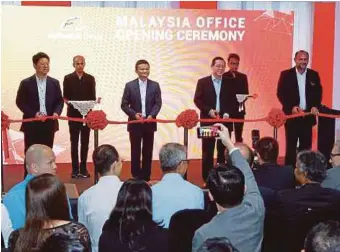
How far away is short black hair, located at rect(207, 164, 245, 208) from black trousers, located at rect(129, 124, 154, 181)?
3891mm

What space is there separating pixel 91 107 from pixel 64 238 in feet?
16.7

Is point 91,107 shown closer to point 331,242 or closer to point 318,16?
point 318,16

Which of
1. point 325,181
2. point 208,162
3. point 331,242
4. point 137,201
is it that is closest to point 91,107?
point 208,162

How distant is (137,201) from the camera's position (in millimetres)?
3035

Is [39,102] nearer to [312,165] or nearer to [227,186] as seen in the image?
[312,165]

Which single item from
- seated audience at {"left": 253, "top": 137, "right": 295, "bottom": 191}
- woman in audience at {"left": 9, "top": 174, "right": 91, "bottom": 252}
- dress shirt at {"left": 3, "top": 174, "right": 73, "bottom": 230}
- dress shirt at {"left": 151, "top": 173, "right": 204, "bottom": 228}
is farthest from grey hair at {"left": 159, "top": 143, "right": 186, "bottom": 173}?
woman in audience at {"left": 9, "top": 174, "right": 91, "bottom": 252}

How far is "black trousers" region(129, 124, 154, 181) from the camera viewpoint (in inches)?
275

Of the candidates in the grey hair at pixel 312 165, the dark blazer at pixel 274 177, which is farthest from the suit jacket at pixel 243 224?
the dark blazer at pixel 274 177

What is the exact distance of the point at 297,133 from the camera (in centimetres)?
713

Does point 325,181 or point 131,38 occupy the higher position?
point 131,38

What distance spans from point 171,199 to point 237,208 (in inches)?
31.0

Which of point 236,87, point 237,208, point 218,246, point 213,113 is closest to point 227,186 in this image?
point 237,208

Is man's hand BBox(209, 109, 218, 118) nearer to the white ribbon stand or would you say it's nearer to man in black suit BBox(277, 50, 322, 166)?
man in black suit BBox(277, 50, 322, 166)

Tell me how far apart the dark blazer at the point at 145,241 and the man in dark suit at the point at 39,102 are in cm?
383
